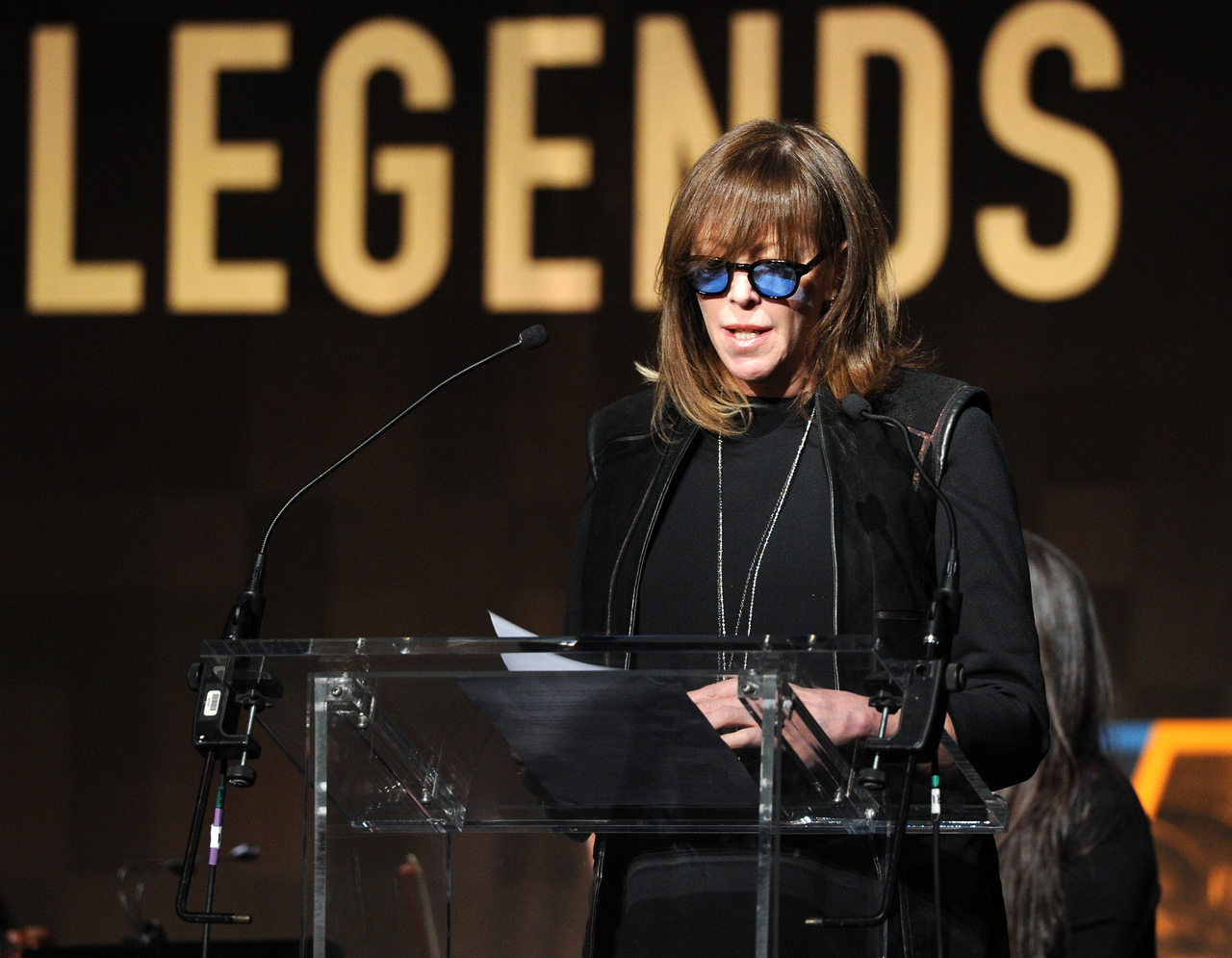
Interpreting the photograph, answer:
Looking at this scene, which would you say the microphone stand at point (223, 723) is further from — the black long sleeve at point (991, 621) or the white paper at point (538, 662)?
the black long sleeve at point (991, 621)

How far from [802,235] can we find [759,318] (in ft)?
0.33

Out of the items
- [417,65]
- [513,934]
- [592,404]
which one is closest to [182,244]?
[417,65]

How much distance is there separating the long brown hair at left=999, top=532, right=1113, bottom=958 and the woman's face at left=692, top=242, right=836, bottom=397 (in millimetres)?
1146

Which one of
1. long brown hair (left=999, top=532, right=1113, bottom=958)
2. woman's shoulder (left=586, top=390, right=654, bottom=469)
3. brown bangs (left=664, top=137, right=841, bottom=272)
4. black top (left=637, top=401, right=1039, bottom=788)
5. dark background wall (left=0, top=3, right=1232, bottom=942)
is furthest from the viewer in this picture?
dark background wall (left=0, top=3, right=1232, bottom=942)

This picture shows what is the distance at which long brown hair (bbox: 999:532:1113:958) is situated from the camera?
102 inches

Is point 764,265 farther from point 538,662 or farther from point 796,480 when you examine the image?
point 538,662

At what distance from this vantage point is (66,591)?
3.82 meters

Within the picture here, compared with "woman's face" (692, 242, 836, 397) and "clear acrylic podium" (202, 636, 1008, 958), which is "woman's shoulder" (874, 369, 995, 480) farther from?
"clear acrylic podium" (202, 636, 1008, 958)

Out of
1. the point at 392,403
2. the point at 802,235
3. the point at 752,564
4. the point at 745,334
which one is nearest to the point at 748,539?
the point at 752,564

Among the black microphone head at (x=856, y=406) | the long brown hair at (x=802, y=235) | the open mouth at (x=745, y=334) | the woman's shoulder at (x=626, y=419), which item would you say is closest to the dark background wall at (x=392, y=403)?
the woman's shoulder at (x=626, y=419)

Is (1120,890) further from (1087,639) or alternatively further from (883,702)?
(883,702)

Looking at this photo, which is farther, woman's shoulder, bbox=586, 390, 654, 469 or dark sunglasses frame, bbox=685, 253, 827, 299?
woman's shoulder, bbox=586, 390, 654, 469

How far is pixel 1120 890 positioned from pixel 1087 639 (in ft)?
1.37

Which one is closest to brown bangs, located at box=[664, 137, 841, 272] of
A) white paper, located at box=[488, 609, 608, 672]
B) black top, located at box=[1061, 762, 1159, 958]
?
white paper, located at box=[488, 609, 608, 672]
